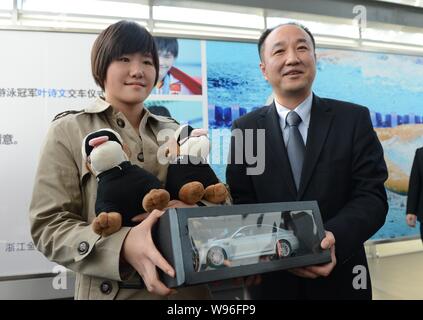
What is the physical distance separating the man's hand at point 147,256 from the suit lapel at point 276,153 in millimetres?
445

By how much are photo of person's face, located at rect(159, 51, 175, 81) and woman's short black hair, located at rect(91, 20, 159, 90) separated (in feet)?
3.36

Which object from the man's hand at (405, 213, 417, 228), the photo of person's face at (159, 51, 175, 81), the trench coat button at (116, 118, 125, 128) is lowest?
the man's hand at (405, 213, 417, 228)

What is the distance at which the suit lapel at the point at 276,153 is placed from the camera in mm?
908

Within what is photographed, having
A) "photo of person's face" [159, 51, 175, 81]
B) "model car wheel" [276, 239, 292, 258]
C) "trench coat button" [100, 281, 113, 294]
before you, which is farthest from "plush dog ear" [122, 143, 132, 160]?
"photo of person's face" [159, 51, 175, 81]

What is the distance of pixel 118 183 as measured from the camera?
0.65m

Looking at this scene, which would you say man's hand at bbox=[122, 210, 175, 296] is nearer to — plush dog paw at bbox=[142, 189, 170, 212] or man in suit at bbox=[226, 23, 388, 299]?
plush dog paw at bbox=[142, 189, 170, 212]

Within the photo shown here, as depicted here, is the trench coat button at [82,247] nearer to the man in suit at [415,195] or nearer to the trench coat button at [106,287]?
the trench coat button at [106,287]

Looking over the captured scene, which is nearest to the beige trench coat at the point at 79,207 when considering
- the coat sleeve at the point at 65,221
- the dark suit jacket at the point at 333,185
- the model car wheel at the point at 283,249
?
the coat sleeve at the point at 65,221

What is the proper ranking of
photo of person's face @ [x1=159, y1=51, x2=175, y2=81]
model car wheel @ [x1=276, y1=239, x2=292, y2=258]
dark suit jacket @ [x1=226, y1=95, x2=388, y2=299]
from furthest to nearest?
photo of person's face @ [x1=159, y1=51, x2=175, y2=81] → dark suit jacket @ [x1=226, y1=95, x2=388, y2=299] → model car wheel @ [x1=276, y1=239, x2=292, y2=258]

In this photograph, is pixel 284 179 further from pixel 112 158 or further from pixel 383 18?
pixel 383 18

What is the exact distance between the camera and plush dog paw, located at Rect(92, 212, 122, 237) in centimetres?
59

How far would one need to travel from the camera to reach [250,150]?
1.04m
